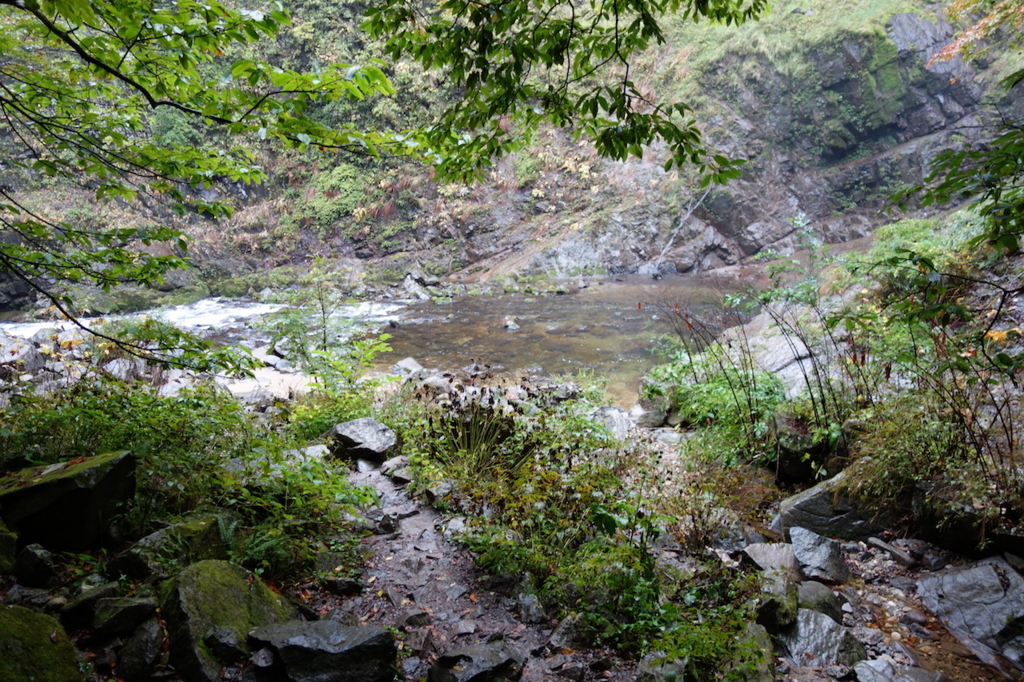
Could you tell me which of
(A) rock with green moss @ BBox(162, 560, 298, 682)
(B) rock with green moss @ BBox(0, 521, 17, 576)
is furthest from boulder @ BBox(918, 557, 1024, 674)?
(B) rock with green moss @ BBox(0, 521, 17, 576)

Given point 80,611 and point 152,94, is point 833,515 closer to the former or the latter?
point 80,611

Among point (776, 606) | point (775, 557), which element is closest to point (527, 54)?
point (776, 606)

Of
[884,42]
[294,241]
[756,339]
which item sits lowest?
[294,241]

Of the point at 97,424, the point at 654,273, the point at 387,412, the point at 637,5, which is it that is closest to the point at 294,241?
the point at 654,273

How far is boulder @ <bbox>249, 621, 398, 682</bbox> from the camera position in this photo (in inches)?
82.1

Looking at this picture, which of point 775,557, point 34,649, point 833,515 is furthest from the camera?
point 833,515

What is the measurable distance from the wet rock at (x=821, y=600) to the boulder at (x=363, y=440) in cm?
397

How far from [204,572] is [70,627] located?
0.52m

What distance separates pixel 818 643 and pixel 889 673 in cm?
32

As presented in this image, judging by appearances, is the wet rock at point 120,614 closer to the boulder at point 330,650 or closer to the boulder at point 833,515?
the boulder at point 330,650

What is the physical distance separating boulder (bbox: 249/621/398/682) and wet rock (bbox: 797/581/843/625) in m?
2.47

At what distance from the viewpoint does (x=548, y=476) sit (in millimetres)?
3559

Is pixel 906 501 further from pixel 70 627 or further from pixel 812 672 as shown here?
pixel 70 627

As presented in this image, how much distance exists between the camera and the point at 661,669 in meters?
2.29
